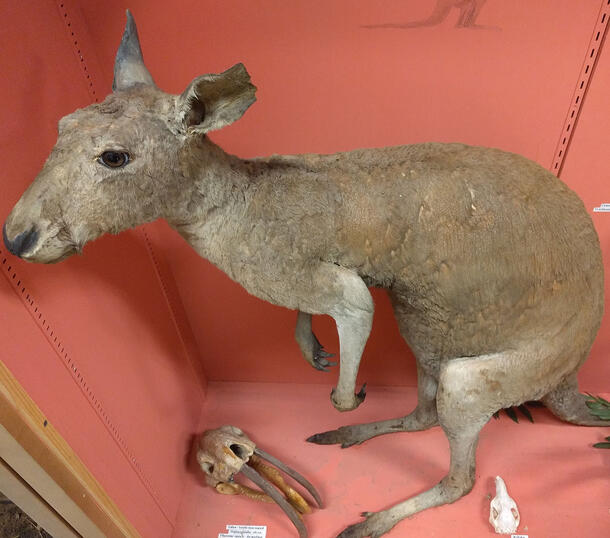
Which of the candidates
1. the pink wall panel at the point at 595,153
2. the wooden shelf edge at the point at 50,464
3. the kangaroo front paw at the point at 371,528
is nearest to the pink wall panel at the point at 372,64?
the pink wall panel at the point at 595,153

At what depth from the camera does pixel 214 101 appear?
126cm

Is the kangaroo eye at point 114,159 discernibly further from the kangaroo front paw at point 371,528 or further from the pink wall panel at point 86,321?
the kangaroo front paw at point 371,528

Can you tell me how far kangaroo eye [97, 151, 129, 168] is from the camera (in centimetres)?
123

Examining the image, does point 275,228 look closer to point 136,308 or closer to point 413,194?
point 413,194

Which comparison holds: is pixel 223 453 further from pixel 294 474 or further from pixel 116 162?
pixel 116 162

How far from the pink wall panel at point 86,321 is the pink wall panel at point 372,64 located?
277 mm

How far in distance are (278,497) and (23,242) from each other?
1.52 m

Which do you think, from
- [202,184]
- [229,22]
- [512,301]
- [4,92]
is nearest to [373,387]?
[512,301]

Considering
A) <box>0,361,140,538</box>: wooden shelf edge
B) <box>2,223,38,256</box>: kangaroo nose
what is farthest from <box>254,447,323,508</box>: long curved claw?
<box>2,223,38,256</box>: kangaroo nose

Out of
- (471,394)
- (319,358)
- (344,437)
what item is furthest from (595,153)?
(344,437)

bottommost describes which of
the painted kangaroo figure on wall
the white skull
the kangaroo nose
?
the white skull

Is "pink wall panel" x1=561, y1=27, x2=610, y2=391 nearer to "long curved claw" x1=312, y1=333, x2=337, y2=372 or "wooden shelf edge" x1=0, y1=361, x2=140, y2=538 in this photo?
"long curved claw" x1=312, y1=333, x2=337, y2=372

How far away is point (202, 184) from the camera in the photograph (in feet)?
4.63

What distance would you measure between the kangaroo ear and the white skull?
4.79 ft
